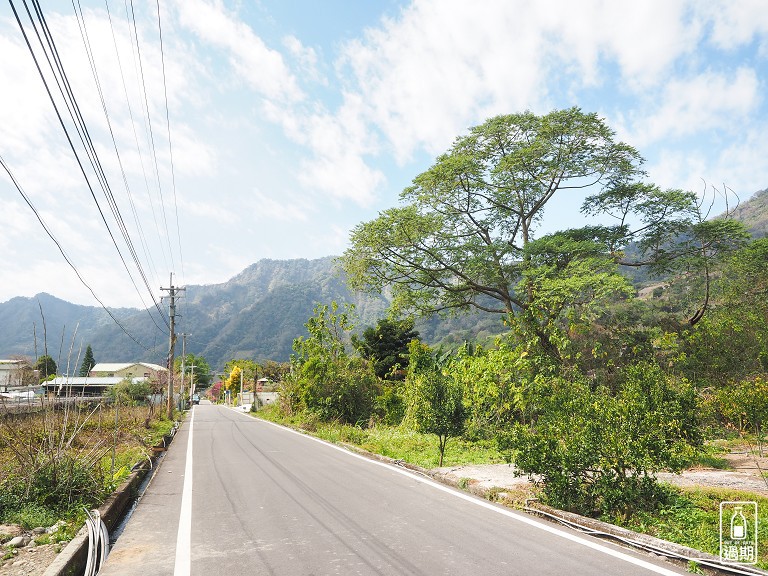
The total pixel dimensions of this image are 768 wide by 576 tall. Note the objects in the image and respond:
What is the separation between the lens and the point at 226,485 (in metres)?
9.34

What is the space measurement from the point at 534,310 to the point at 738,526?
12412 millimetres

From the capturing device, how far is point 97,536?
5504 millimetres

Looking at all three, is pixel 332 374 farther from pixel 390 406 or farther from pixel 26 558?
pixel 26 558

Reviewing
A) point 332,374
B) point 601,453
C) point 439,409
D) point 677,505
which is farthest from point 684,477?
point 332,374

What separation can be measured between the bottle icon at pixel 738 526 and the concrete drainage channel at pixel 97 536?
659 centimetres

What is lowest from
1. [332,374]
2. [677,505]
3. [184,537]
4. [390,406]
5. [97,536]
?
[390,406]

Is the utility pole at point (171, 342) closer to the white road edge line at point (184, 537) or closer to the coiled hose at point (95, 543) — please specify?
the white road edge line at point (184, 537)

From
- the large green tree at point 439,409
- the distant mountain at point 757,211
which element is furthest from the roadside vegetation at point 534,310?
the distant mountain at point 757,211

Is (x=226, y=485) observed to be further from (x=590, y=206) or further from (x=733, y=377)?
(x=590, y=206)

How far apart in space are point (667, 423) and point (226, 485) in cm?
761

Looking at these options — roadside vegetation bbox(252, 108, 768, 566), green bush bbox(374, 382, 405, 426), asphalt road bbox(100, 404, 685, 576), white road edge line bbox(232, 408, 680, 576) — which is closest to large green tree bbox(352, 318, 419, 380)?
roadside vegetation bbox(252, 108, 768, 566)

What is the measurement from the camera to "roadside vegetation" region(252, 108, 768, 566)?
13.1m

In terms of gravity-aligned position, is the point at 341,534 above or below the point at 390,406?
above

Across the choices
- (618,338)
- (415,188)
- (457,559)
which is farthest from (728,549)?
(415,188)
